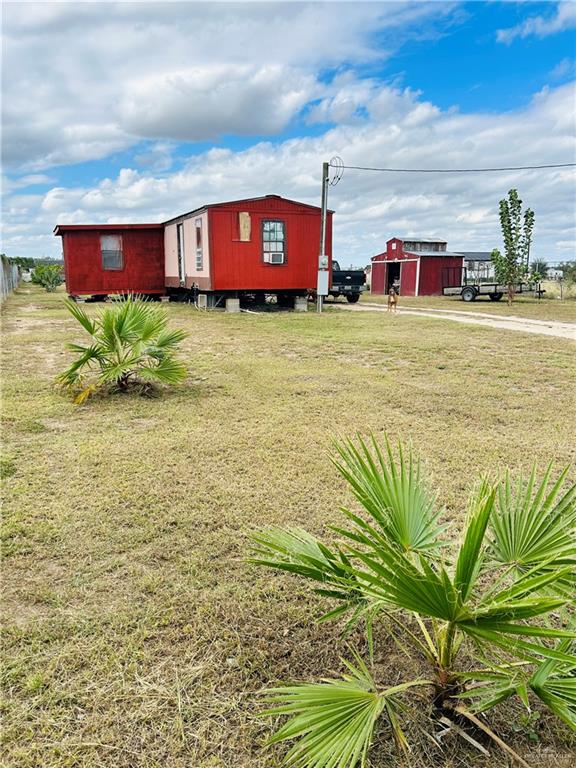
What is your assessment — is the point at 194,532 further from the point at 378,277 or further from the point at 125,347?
the point at 378,277

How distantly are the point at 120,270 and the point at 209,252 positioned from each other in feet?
17.3

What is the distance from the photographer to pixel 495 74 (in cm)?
1287

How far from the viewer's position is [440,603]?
1264 millimetres

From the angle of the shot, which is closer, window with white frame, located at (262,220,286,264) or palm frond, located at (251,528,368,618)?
palm frond, located at (251,528,368,618)

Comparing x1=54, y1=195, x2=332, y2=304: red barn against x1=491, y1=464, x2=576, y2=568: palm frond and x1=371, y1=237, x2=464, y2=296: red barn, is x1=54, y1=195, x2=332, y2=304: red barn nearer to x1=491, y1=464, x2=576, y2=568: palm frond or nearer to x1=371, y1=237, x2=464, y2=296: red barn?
x1=371, y1=237, x2=464, y2=296: red barn

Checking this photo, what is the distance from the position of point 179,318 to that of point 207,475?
9980mm

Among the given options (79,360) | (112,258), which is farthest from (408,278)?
(79,360)

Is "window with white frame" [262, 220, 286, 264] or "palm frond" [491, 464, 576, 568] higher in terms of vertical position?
"window with white frame" [262, 220, 286, 264]

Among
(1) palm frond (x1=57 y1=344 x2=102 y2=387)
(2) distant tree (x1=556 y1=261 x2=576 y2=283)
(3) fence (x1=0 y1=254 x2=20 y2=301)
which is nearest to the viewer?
(1) palm frond (x1=57 y1=344 x2=102 y2=387)

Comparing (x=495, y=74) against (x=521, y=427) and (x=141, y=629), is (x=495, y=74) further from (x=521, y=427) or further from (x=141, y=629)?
(x=141, y=629)

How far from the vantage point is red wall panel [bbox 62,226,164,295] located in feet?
57.3

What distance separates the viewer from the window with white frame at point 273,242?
15.2 m

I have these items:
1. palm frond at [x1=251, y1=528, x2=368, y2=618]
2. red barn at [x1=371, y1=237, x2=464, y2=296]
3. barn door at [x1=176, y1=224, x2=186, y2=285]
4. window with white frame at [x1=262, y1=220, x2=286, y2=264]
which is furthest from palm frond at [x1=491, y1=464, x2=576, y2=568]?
red barn at [x1=371, y1=237, x2=464, y2=296]

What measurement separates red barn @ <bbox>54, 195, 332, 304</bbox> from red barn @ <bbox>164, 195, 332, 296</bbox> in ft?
0.09
